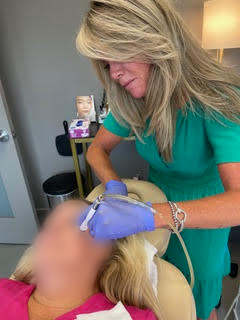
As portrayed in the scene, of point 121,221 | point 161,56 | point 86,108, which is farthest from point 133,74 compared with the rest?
point 86,108

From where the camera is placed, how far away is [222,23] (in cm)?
157

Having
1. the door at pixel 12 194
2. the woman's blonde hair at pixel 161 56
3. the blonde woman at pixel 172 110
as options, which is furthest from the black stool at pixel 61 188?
the woman's blonde hair at pixel 161 56

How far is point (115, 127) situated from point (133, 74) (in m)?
0.35

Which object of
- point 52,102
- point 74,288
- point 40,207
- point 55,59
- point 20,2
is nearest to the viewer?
point 74,288

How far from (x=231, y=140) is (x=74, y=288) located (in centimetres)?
64

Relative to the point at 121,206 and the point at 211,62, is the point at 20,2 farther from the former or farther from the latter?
the point at 121,206

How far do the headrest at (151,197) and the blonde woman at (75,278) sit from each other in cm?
5

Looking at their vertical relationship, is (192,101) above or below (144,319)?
above

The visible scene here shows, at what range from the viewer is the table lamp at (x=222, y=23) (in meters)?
1.53

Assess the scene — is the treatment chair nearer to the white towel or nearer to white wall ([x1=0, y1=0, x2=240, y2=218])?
the white towel

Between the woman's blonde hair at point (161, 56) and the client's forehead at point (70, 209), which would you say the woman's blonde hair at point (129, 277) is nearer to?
the client's forehead at point (70, 209)

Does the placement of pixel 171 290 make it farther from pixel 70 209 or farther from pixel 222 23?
pixel 222 23

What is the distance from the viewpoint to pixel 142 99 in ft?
3.11

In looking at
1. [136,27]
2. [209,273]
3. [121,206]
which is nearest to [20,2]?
[136,27]
